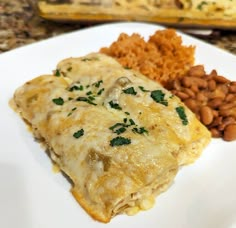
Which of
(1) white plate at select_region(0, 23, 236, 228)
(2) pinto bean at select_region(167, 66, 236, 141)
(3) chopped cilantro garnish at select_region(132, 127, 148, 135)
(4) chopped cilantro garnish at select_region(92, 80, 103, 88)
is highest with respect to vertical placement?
(4) chopped cilantro garnish at select_region(92, 80, 103, 88)

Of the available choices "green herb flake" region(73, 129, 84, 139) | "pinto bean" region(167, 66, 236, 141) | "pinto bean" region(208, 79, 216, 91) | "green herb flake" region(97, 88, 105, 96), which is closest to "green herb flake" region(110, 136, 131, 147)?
"green herb flake" region(73, 129, 84, 139)

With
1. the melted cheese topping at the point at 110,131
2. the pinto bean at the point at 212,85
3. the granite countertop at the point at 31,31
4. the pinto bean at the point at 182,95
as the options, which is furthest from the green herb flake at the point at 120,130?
the granite countertop at the point at 31,31

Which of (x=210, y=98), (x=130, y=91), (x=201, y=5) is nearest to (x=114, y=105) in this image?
(x=130, y=91)

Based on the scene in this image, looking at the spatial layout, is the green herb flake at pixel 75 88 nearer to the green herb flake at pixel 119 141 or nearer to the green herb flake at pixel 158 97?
the green herb flake at pixel 158 97

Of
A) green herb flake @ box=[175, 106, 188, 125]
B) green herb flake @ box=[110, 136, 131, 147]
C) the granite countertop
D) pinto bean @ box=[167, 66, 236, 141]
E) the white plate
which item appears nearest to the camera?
the white plate

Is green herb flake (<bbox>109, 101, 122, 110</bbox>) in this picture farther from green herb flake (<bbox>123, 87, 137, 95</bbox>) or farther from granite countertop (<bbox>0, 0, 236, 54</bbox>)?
granite countertop (<bbox>0, 0, 236, 54</bbox>)

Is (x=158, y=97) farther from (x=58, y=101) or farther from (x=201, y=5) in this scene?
(x=201, y=5)

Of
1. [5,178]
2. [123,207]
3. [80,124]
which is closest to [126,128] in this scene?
[80,124]

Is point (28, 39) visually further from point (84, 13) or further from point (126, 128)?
point (126, 128)
